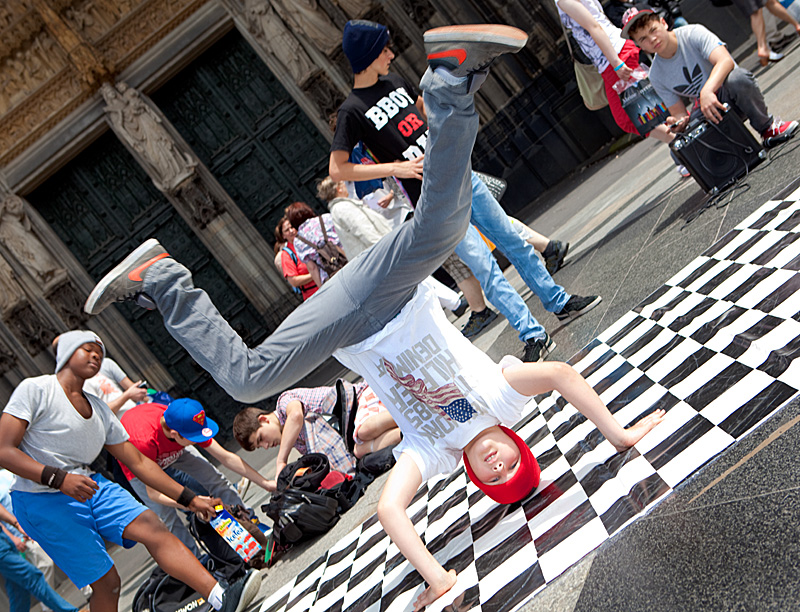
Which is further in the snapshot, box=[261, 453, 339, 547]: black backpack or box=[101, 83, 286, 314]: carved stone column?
box=[101, 83, 286, 314]: carved stone column

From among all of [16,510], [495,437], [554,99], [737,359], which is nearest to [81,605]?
[16,510]

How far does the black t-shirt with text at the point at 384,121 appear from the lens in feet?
14.5

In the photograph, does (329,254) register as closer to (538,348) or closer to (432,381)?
(538,348)

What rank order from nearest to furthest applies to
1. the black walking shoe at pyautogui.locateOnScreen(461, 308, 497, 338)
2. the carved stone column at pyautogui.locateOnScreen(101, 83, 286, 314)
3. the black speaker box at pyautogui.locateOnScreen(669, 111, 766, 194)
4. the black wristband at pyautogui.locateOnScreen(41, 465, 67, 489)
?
the black wristband at pyautogui.locateOnScreen(41, 465, 67, 489), the black speaker box at pyautogui.locateOnScreen(669, 111, 766, 194), the black walking shoe at pyautogui.locateOnScreen(461, 308, 497, 338), the carved stone column at pyautogui.locateOnScreen(101, 83, 286, 314)

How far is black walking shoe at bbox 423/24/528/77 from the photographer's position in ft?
6.15

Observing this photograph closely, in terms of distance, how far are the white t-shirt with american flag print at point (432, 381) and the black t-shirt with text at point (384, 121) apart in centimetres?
208

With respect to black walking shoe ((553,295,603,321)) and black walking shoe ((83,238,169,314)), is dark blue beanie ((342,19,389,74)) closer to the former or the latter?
black walking shoe ((553,295,603,321))

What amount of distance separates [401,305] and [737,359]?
1149 millimetres

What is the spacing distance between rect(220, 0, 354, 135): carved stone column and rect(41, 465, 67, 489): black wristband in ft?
27.2

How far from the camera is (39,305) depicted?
38.2ft

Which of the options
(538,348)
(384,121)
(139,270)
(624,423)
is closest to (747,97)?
(538,348)

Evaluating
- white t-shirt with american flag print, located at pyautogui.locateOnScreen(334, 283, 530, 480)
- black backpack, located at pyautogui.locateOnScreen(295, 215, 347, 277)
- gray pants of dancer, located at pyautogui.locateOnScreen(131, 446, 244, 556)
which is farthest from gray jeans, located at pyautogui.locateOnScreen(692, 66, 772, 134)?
gray pants of dancer, located at pyautogui.locateOnScreen(131, 446, 244, 556)

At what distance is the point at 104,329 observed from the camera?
A: 11.9 meters

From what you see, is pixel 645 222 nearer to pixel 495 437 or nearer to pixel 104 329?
pixel 495 437
